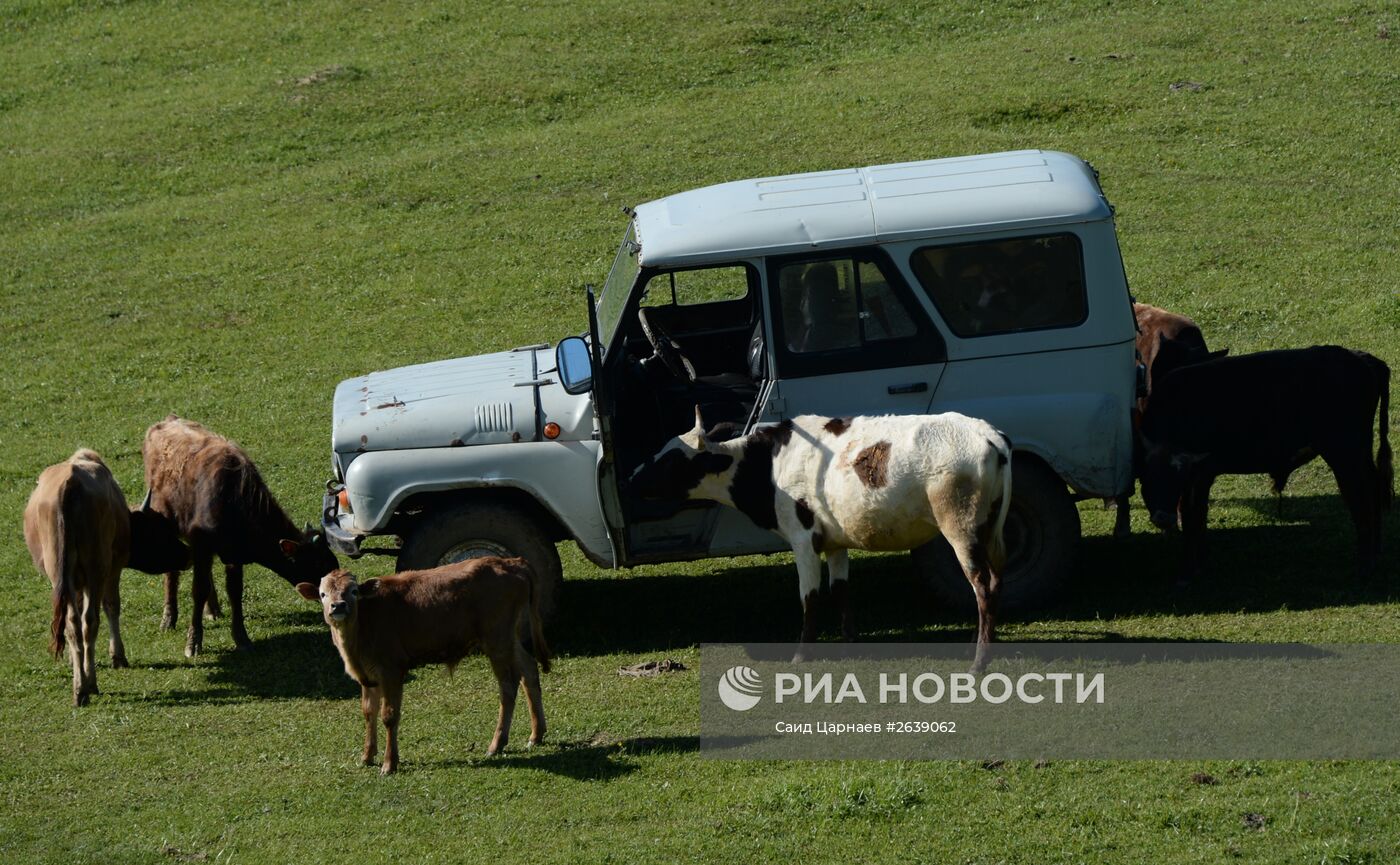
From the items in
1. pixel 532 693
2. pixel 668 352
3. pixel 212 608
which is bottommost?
pixel 212 608

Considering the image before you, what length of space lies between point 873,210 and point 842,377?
43.4 inches

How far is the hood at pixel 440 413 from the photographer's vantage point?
1041 cm

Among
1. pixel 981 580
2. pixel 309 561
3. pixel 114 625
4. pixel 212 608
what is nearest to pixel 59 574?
pixel 114 625

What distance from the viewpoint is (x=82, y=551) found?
10.7 m

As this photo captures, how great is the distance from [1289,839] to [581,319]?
41.8 ft

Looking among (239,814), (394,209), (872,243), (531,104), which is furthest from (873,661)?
(531,104)

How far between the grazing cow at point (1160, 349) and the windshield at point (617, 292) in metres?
3.62

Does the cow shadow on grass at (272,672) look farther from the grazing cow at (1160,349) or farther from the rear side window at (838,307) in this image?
the grazing cow at (1160,349)

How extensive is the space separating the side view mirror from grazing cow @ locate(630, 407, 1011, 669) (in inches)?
26.8

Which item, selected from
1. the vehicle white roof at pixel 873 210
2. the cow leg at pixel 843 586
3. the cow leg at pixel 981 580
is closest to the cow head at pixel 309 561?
the vehicle white roof at pixel 873 210

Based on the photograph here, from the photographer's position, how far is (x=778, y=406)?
10.4 metres

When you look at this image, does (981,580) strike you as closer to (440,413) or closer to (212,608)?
(440,413)

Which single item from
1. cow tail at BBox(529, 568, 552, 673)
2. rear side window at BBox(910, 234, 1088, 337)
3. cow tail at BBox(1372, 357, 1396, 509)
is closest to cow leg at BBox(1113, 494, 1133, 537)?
cow tail at BBox(1372, 357, 1396, 509)

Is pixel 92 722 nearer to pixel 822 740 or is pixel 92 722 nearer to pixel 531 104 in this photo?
pixel 822 740
